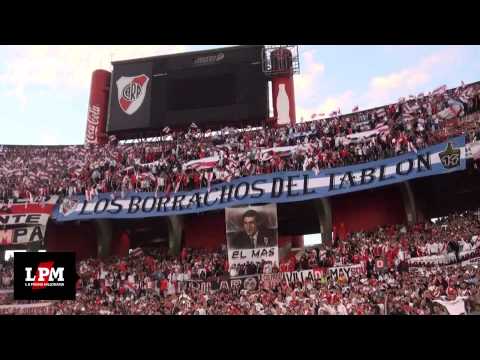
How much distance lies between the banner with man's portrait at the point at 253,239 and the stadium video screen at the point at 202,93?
29.7 ft

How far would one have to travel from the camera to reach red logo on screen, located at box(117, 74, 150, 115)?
28.5 meters

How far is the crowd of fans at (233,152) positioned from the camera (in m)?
19.8

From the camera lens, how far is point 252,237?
19.6 meters

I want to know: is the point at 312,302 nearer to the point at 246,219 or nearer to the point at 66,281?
the point at 246,219

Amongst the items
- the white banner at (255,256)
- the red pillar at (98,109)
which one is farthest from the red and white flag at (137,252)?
the red pillar at (98,109)

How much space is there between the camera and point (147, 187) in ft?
75.8

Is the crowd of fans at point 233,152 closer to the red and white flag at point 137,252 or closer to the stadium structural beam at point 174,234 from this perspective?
the stadium structural beam at point 174,234

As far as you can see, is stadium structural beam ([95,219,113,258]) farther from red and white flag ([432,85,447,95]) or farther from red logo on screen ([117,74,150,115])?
red and white flag ([432,85,447,95])

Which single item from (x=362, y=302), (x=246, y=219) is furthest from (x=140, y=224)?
(x=362, y=302)

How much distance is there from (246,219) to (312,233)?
4.90 meters

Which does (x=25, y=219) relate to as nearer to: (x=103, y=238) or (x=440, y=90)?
(x=103, y=238)

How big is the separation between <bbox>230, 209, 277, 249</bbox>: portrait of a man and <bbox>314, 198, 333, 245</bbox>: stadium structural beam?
2854 mm

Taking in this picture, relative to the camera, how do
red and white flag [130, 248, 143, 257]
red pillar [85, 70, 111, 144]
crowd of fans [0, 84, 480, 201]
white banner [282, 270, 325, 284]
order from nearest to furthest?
white banner [282, 270, 325, 284] → crowd of fans [0, 84, 480, 201] → red and white flag [130, 248, 143, 257] → red pillar [85, 70, 111, 144]

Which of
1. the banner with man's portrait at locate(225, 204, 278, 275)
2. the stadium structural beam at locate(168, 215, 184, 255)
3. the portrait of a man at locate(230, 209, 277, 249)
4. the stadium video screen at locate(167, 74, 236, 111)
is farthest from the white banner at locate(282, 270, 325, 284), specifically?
the stadium video screen at locate(167, 74, 236, 111)
